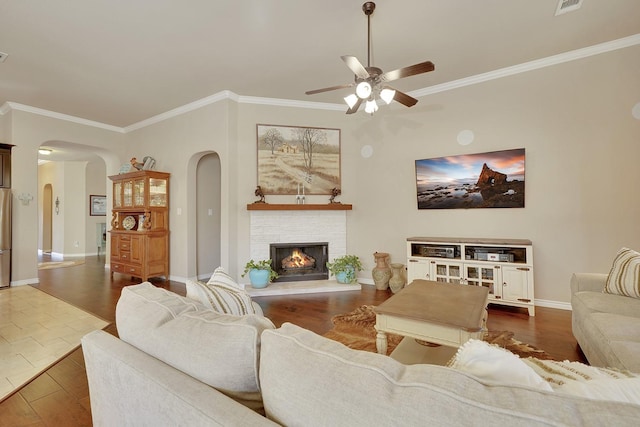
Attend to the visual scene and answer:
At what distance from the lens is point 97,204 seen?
8.63 metres

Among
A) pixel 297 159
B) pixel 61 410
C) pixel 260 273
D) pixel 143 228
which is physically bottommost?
pixel 61 410

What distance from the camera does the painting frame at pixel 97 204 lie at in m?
8.51

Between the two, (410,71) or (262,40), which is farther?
(262,40)

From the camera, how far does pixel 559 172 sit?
3488mm

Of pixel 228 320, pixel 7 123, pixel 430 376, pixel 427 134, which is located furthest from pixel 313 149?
pixel 7 123

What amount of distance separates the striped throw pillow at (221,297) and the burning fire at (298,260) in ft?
10.7

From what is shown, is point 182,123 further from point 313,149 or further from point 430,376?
point 430,376

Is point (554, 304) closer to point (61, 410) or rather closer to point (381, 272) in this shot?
point (381, 272)

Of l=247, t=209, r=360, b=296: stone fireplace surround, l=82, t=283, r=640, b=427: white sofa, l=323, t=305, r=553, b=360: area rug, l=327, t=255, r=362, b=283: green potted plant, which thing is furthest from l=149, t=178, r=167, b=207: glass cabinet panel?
l=82, t=283, r=640, b=427: white sofa

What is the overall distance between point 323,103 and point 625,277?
13.3 feet

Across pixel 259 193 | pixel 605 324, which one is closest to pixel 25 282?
pixel 259 193

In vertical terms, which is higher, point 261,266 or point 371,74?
point 371,74

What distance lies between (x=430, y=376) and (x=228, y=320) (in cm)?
61

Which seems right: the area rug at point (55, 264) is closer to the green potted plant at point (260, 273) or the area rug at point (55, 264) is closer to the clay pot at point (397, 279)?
the green potted plant at point (260, 273)
